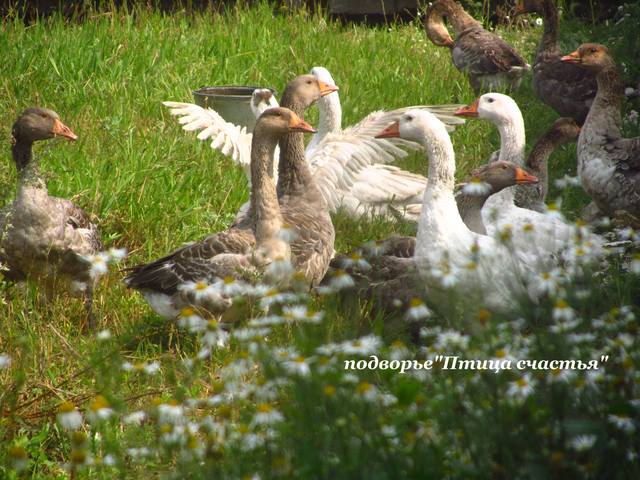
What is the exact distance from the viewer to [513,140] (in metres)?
5.65

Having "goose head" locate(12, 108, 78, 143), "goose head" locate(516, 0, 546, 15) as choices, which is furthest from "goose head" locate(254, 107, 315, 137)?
"goose head" locate(516, 0, 546, 15)

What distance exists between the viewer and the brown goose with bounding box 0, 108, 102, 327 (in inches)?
179

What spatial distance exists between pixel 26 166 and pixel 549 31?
→ 519 cm

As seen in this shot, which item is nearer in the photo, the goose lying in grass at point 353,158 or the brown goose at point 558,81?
the goose lying in grass at point 353,158

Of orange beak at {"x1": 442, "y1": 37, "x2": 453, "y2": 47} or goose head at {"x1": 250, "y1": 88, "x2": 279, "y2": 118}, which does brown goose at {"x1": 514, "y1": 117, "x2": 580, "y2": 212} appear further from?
orange beak at {"x1": 442, "y1": 37, "x2": 453, "y2": 47}

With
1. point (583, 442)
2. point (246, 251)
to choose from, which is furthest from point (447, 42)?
point (583, 442)

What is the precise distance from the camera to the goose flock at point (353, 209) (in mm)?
4176

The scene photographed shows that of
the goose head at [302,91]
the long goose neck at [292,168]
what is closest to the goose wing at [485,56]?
the goose head at [302,91]

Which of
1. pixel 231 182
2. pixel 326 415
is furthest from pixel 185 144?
pixel 326 415

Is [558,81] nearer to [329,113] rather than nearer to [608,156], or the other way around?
[608,156]

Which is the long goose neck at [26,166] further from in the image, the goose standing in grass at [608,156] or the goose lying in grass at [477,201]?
the goose standing in grass at [608,156]

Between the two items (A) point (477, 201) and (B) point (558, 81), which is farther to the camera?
(B) point (558, 81)

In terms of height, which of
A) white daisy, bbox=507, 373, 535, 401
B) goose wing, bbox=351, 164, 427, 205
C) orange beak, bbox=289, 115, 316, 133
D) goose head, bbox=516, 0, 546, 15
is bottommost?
goose wing, bbox=351, 164, 427, 205

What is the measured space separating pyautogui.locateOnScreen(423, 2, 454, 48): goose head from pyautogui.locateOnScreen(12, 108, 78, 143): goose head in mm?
5337
